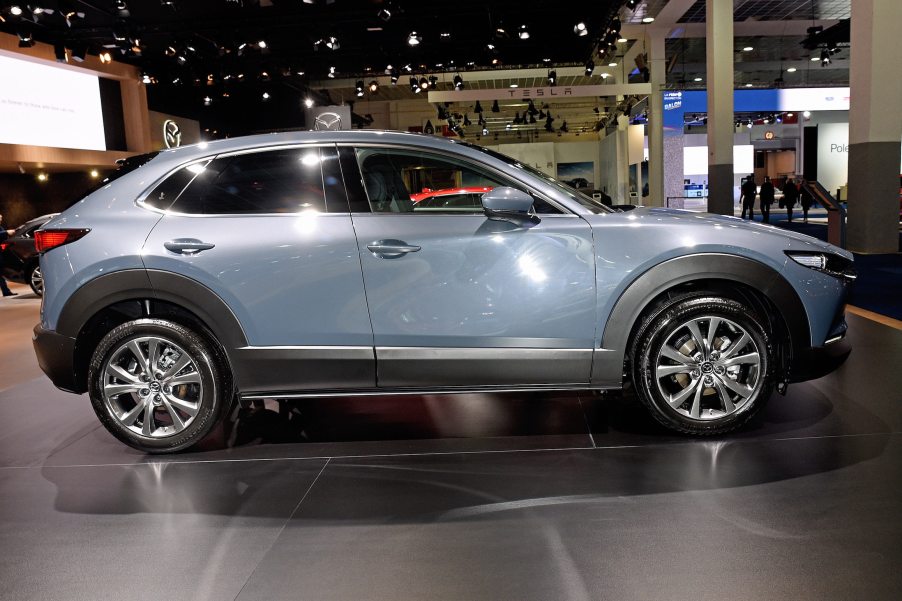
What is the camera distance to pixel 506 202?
3125mm

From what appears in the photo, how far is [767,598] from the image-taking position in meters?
2.08

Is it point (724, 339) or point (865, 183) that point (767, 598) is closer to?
point (724, 339)

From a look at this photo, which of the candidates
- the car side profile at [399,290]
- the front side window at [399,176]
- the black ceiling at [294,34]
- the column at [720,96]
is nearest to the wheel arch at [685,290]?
the car side profile at [399,290]

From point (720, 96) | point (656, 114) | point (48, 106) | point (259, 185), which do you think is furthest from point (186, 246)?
point (656, 114)

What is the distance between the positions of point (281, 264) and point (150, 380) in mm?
906

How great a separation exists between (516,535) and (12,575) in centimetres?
177

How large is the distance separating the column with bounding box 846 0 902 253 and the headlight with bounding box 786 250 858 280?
8.67 m

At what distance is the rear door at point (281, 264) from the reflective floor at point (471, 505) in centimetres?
48

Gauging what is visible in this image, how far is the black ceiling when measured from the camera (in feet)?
48.4

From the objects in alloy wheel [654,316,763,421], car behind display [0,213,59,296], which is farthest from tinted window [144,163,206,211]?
car behind display [0,213,59,296]

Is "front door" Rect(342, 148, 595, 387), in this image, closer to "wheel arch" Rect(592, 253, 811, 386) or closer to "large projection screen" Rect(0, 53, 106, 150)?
"wheel arch" Rect(592, 253, 811, 386)

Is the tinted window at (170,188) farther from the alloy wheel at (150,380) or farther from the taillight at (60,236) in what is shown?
the alloy wheel at (150,380)

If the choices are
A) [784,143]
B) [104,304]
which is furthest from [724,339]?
[784,143]

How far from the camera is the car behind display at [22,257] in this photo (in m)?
10.3
